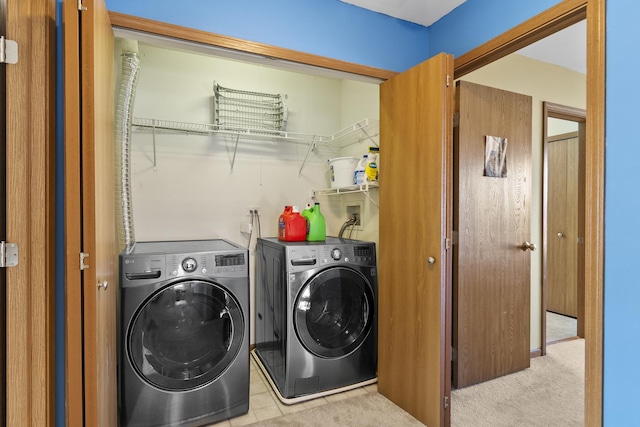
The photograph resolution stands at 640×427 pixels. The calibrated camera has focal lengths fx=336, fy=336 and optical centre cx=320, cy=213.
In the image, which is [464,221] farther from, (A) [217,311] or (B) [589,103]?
(A) [217,311]

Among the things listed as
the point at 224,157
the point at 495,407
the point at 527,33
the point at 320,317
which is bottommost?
the point at 495,407

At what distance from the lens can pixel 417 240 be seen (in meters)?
1.89

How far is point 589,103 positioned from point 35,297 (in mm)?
2274

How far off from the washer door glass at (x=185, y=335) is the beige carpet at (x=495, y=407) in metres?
0.46

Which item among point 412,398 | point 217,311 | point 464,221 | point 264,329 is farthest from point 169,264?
point 464,221

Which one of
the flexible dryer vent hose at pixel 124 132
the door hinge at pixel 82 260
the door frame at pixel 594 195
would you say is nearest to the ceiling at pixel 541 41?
the door frame at pixel 594 195

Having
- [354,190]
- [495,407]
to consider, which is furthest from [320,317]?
[495,407]

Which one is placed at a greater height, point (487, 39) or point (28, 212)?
point (487, 39)

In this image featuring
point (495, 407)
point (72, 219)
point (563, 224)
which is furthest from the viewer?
point (563, 224)

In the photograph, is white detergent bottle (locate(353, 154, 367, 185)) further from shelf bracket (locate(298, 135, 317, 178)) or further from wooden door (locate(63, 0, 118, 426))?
wooden door (locate(63, 0, 118, 426))

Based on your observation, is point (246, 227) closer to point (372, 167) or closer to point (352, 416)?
point (372, 167)

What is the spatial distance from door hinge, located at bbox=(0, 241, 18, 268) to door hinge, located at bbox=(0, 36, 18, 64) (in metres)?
0.64

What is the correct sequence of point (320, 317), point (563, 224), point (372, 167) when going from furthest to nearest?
1. point (563, 224)
2. point (372, 167)
3. point (320, 317)

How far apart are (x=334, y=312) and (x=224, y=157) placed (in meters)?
1.55
